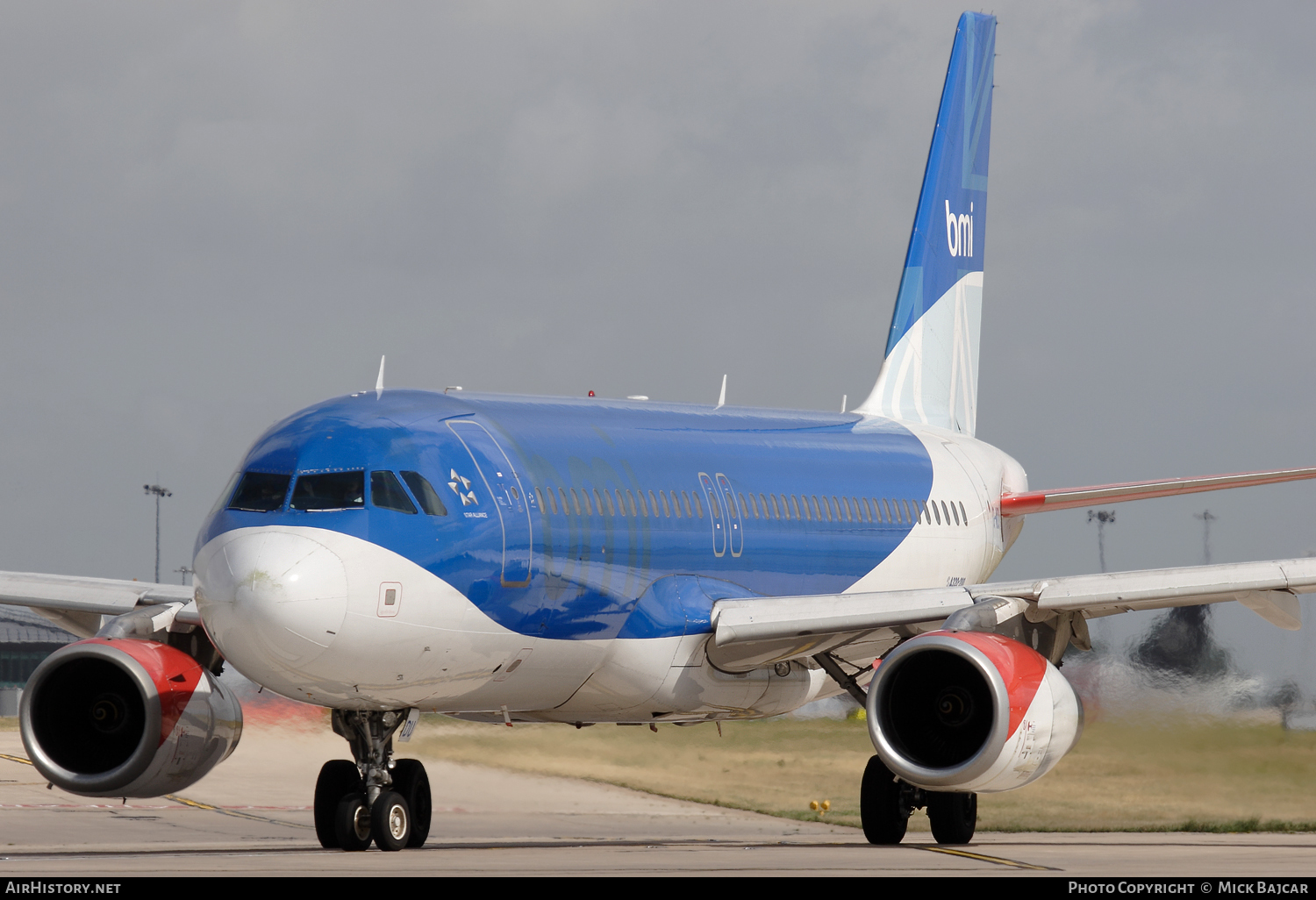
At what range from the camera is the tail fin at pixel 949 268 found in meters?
28.7

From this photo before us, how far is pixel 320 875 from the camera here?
14.5 m

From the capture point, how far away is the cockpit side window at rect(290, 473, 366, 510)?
53.1 feet

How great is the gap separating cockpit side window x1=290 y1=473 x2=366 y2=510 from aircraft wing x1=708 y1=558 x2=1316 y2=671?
4.76 meters

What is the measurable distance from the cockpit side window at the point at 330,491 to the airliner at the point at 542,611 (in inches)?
0.8

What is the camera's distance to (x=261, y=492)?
1633cm

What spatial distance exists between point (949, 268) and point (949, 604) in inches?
470

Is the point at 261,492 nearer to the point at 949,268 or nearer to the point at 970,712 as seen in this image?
the point at 970,712

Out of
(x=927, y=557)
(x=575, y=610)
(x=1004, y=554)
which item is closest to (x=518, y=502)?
(x=575, y=610)

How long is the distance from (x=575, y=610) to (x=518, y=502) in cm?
122

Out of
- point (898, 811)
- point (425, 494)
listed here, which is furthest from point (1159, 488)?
point (425, 494)

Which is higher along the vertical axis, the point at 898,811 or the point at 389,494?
the point at 389,494

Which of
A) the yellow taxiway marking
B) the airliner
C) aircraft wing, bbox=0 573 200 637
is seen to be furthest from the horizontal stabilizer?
aircraft wing, bbox=0 573 200 637

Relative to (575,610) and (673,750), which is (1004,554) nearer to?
(673,750)

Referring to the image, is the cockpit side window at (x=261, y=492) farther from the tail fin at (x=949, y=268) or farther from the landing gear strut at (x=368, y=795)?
the tail fin at (x=949, y=268)
